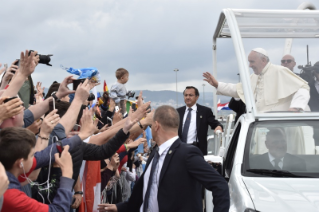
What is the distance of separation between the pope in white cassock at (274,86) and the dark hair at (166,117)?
163 cm

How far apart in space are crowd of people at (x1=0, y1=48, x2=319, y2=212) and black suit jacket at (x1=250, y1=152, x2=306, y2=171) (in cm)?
84

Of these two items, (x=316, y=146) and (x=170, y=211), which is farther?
(x=316, y=146)

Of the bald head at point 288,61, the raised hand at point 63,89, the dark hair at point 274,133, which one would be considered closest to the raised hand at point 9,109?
the raised hand at point 63,89

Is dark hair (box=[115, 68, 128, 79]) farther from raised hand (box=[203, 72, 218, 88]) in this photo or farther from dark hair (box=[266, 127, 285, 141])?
dark hair (box=[266, 127, 285, 141])

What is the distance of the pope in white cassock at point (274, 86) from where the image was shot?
545 cm

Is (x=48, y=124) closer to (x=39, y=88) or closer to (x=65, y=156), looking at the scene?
(x=65, y=156)

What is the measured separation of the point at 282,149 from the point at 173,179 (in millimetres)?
1570

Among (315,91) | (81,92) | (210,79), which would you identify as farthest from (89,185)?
(315,91)

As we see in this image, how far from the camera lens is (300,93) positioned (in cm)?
567

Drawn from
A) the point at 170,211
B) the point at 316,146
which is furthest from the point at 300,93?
the point at 170,211

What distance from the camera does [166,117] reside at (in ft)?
13.0

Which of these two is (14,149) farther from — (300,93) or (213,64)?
(213,64)

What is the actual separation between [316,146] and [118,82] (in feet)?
18.4

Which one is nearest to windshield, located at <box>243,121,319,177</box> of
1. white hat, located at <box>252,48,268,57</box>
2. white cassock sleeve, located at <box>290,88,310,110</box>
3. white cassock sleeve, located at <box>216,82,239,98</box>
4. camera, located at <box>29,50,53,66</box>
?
white cassock sleeve, located at <box>290,88,310,110</box>
